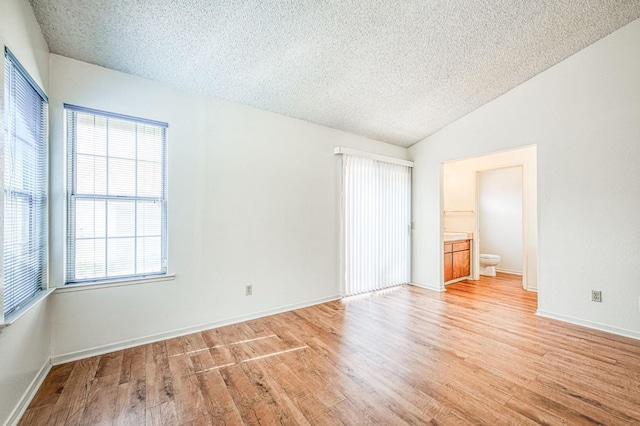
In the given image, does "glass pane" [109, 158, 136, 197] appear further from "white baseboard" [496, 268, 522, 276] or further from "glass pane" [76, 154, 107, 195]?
"white baseboard" [496, 268, 522, 276]

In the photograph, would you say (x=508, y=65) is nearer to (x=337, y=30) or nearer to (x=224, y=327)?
(x=337, y=30)

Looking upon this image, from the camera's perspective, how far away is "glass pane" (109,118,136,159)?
2604 mm

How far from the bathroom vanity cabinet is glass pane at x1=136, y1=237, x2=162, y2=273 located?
14.3 ft

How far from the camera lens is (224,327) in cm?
313

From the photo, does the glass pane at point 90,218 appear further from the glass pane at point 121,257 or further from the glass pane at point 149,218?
the glass pane at point 149,218

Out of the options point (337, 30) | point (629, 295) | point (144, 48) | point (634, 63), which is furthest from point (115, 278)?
point (634, 63)

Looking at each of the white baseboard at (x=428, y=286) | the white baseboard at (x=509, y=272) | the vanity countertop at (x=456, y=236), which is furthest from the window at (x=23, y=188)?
the white baseboard at (x=509, y=272)

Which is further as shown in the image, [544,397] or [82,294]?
[82,294]

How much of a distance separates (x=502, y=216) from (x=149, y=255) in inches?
259

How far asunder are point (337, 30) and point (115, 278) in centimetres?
306

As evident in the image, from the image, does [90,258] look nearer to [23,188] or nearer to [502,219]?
[23,188]

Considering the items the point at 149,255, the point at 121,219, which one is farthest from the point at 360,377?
the point at 121,219

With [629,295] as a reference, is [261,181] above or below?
above

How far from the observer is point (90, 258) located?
2514 millimetres
